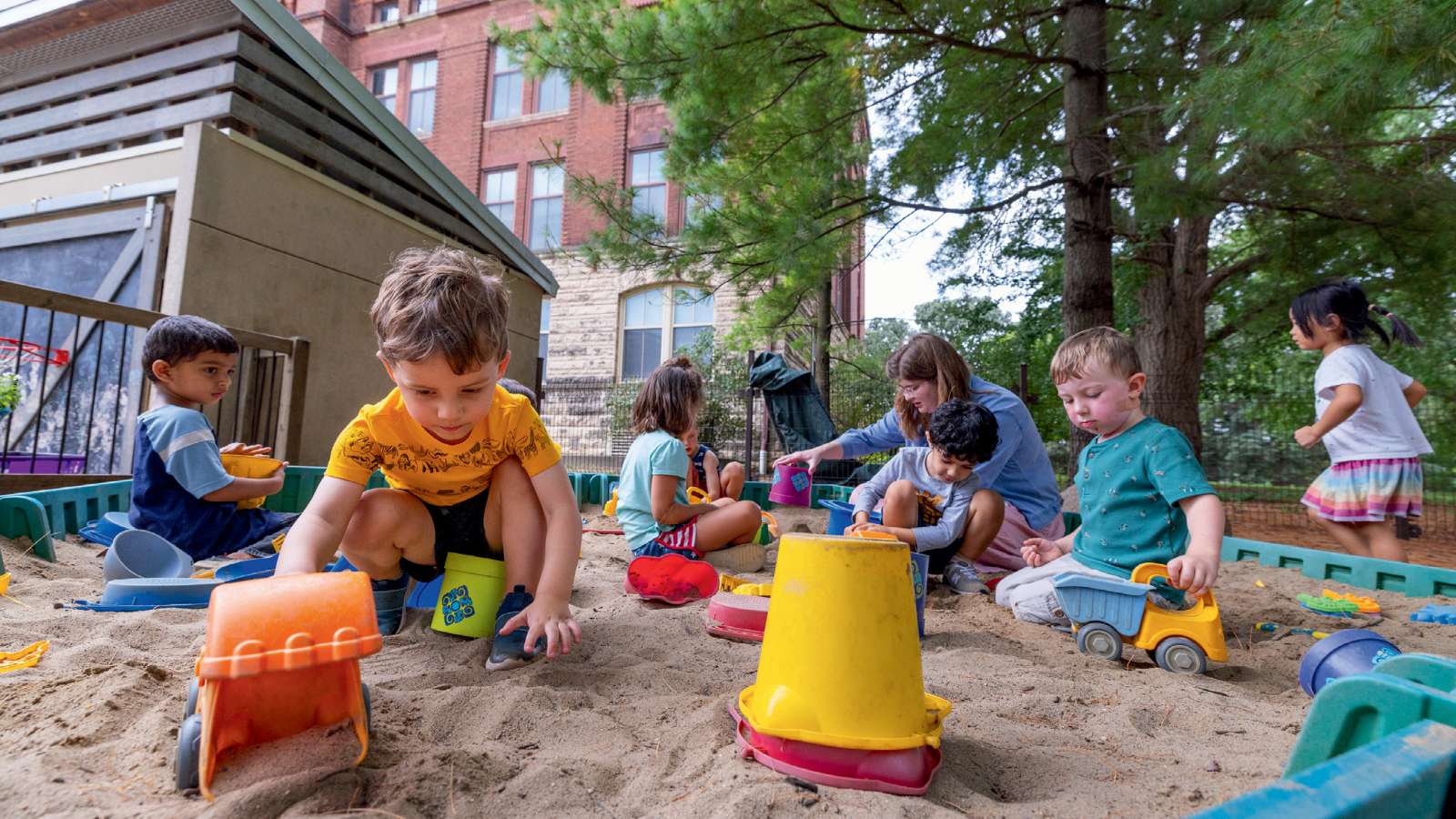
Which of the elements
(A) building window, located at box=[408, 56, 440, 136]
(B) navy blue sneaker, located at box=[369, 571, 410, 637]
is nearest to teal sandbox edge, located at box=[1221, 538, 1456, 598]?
(B) navy blue sneaker, located at box=[369, 571, 410, 637]

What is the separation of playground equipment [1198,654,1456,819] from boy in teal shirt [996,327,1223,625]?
44.2 inches

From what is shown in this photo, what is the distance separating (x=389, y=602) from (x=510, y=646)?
515 millimetres

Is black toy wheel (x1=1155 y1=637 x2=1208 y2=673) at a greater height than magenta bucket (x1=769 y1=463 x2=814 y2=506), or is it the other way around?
magenta bucket (x1=769 y1=463 x2=814 y2=506)

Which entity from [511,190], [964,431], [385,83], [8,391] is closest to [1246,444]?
[964,431]

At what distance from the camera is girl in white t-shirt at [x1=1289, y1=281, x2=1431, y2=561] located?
9.73ft

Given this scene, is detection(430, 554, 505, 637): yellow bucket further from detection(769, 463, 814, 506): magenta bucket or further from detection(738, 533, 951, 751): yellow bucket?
detection(769, 463, 814, 506): magenta bucket

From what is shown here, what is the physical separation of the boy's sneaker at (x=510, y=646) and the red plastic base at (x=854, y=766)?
2.11 feet

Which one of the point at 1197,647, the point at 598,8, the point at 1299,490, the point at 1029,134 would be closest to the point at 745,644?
the point at 1197,647

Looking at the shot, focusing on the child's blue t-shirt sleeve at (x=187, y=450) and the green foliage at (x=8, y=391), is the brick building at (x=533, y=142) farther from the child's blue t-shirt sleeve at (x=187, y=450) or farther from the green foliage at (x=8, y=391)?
the child's blue t-shirt sleeve at (x=187, y=450)

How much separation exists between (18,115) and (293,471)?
467 cm

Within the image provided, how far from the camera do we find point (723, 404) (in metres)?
10.8

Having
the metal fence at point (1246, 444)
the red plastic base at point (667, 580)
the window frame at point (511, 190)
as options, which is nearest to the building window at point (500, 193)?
the window frame at point (511, 190)

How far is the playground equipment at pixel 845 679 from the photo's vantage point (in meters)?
1.01

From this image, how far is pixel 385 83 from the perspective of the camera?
1633 centimetres
